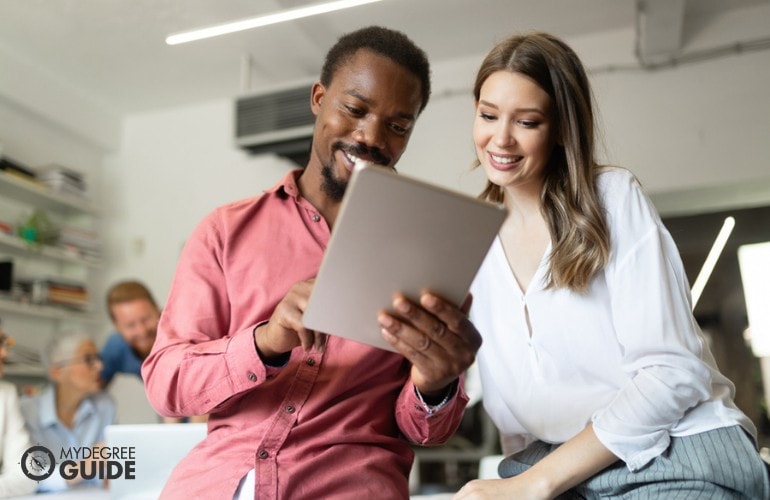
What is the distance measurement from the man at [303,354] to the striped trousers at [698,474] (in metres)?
0.27

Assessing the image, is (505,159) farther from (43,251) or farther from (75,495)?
(43,251)

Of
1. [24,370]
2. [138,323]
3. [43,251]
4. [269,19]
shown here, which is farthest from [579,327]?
[43,251]

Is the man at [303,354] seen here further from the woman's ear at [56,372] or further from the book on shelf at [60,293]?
the book on shelf at [60,293]

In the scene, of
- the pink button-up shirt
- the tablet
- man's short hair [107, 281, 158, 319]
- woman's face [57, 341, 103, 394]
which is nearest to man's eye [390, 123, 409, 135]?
the pink button-up shirt

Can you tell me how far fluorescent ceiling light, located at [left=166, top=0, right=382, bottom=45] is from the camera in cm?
342

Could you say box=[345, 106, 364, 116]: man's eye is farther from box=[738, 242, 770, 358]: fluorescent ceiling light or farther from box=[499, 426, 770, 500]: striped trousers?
box=[738, 242, 770, 358]: fluorescent ceiling light

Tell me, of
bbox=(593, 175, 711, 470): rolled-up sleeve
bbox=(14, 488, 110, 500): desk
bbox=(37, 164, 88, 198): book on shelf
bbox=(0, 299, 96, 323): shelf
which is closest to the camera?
bbox=(593, 175, 711, 470): rolled-up sleeve

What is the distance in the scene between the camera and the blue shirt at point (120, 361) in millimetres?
3816

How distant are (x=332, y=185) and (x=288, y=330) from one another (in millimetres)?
413

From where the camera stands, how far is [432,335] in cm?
92

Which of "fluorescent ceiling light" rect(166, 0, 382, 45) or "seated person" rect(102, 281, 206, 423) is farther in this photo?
"seated person" rect(102, 281, 206, 423)

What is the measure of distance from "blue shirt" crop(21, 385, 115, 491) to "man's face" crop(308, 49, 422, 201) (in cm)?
167

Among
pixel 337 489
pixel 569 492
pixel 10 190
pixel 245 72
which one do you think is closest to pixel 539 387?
pixel 569 492

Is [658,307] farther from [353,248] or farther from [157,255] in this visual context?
[157,255]
